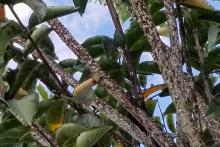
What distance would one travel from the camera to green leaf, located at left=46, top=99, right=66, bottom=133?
1163 millimetres

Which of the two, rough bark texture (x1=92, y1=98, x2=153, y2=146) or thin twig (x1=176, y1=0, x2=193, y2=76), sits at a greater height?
thin twig (x1=176, y1=0, x2=193, y2=76)

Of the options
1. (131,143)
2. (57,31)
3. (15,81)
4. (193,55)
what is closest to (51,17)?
(57,31)

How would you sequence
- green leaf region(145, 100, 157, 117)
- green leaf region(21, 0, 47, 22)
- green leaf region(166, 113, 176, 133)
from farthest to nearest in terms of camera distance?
green leaf region(166, 113, 176, 133)
green leaf region(145, 100, 157, 117)
green leaf region(21, 0, 47, 22)

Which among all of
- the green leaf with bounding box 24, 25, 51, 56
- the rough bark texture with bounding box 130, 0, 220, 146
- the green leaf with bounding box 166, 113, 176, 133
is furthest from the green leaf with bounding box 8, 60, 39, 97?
the green leaf with bounding box 166, 113, 176, 133

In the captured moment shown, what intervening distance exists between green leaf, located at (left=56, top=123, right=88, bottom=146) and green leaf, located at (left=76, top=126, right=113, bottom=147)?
5 cm

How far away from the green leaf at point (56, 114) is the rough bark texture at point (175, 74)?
270mm

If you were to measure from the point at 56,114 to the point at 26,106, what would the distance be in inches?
6.5

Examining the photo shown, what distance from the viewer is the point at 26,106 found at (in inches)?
40.4

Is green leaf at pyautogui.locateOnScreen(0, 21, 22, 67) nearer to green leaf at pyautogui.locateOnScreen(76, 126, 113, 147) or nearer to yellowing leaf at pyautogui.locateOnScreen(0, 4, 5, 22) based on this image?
yellowing leaf at pyautogui.locateOnScreen(0, 4, 5, 22)

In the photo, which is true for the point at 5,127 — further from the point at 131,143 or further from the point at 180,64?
the point at 180,64

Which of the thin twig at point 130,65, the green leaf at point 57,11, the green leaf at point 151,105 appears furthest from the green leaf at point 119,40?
the green leaf at point 151,105

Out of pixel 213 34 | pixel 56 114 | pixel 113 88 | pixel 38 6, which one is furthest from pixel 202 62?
pixel 38 6

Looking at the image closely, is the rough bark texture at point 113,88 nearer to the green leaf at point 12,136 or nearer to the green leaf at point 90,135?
the green leaf at point 90,135

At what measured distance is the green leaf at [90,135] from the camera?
1.04 metres
